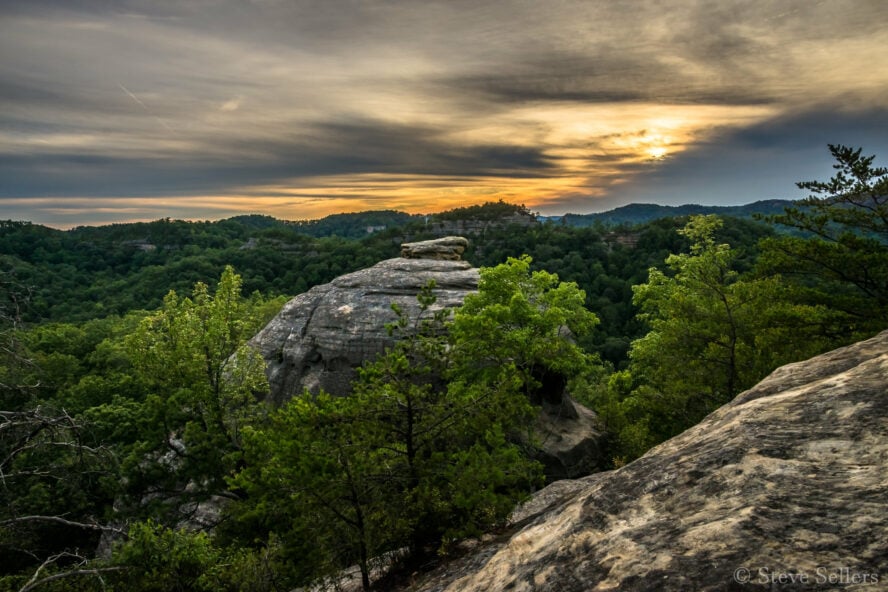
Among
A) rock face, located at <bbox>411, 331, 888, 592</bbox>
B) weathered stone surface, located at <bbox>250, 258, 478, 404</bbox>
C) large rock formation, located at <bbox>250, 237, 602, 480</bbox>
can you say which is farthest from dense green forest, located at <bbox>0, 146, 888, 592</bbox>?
weathered stone surface, located at <bbox>250, 258, 478, 404</bbox>

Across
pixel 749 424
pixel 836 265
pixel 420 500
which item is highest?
pixel 836 265

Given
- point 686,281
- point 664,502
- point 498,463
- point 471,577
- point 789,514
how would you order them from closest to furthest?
point 789,514
point 664,502
point 471,577
point 498,463
point 686,281

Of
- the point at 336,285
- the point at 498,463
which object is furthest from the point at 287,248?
the point at 498,463

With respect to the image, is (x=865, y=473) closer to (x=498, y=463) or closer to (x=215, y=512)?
(x=498, y=463)

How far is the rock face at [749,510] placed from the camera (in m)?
3.29

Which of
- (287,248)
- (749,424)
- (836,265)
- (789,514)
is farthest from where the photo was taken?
(287,248)

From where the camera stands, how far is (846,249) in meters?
14.9

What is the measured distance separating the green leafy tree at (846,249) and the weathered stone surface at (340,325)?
47.8ft

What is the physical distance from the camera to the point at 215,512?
2038 centimetres

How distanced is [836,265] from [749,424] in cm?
1357

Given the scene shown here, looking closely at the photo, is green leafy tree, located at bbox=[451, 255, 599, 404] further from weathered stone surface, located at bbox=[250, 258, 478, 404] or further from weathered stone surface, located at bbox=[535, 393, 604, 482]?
weathered stone surface, located at bbox=[250, 258, 478, 404]

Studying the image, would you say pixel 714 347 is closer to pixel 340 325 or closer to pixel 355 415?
pixel 355 415

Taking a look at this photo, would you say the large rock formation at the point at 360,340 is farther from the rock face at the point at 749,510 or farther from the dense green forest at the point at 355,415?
the rock face at the point at 749,510

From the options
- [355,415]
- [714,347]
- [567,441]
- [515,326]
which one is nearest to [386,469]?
[355,415]
